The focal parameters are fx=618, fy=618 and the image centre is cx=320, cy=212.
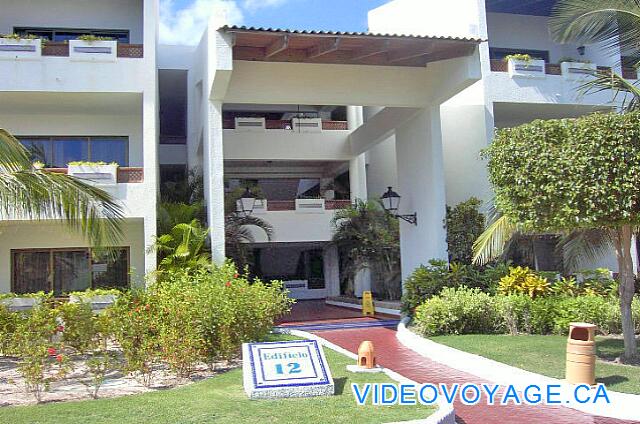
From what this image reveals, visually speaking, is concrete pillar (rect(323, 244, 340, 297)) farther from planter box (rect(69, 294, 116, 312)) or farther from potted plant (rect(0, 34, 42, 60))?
potted plant (rect(0, 34, 42, 60))

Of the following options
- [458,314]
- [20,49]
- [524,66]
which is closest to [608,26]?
[458,314]

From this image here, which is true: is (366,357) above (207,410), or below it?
above

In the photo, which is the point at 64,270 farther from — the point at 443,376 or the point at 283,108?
the point at 443,376

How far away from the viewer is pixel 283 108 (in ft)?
79.6

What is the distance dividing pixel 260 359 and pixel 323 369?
2.82 ft

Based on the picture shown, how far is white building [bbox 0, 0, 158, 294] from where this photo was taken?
15.8 meters

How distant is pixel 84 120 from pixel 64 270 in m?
4.41

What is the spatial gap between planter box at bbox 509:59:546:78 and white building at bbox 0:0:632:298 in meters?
0.07

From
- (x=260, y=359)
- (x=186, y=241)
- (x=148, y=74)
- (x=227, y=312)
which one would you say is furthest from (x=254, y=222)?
(x=260, y=359)

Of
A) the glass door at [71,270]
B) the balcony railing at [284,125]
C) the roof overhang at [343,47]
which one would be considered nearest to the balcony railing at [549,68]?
the roof overhang at [343,47]

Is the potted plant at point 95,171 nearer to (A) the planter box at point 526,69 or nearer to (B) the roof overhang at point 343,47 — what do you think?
(B) the roof overhang at point 343,47

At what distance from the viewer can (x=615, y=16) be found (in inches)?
428

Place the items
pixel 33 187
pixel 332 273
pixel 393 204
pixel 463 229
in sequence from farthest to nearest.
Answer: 1. pixel 332 273
2. pixel 393 204
3. pixel 463 229
4. pixel 33 187

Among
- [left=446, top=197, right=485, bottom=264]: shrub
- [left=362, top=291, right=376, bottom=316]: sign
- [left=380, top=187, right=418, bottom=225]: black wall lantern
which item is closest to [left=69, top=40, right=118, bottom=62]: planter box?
[left=380, top=187, right=418, bottom=225]: black wall lantern
